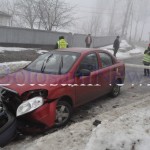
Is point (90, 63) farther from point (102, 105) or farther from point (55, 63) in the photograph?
point (102, 105)

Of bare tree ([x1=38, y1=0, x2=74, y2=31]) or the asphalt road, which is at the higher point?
bare tree ([x1=38, y1=0, x2=74, y2=31])

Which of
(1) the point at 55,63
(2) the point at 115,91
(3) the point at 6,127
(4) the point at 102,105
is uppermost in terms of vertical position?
(1) the point at 55,63

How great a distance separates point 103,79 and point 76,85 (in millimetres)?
1324

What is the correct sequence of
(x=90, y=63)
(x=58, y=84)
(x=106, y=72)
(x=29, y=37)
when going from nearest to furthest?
(x=58, y=84) < (x=90, y=63) < (x=106, y=72) < (x=29, y=37)

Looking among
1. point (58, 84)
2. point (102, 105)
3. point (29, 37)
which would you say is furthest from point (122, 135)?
point (29, 37)

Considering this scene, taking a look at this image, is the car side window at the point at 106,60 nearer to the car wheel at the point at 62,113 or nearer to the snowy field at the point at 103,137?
the car wheel at the point at 62,113

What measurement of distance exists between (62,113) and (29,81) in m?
0.96

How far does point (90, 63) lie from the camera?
6504 millimetres

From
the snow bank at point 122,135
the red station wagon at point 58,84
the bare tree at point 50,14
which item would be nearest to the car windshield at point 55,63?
the red station wagon at point 58,84

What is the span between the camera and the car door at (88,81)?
5918mm

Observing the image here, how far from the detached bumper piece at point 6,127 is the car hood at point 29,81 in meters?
0.55

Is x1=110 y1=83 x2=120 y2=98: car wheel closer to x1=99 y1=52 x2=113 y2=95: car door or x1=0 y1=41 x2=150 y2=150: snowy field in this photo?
x1=99 y1=52 x2=113 y2=95: car door

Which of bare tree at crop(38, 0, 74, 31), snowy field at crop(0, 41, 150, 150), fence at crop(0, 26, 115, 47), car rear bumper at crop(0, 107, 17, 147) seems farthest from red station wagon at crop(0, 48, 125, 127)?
bare tree at crop(38, 0, 74, 31)

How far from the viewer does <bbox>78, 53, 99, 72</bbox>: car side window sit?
622cm
